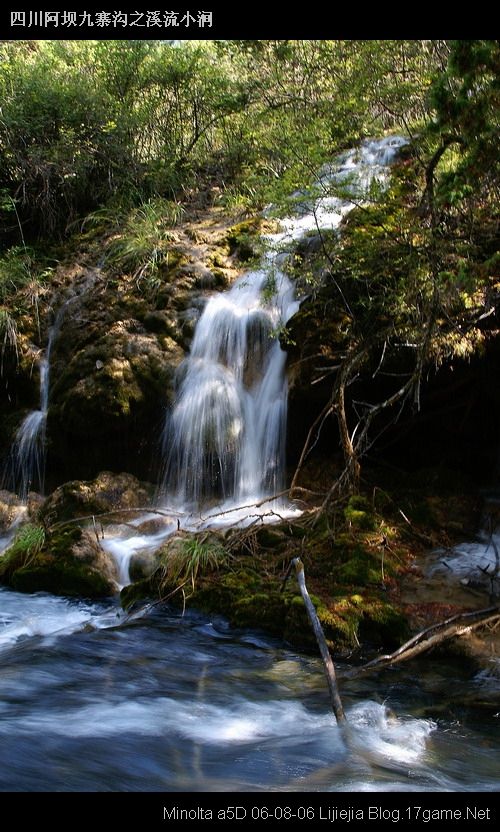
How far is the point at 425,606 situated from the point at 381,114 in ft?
20.5

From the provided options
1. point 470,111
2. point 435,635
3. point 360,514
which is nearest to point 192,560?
point 360,514

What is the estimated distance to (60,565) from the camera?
629 centimetres

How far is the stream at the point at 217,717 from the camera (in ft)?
10.4

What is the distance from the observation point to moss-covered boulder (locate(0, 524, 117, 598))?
20.3 ft

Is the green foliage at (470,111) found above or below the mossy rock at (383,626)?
above

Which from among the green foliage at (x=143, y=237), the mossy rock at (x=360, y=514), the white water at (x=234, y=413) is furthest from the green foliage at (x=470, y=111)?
the green foliage at (x=143, y=237)

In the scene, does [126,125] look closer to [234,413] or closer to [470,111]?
[234,413]

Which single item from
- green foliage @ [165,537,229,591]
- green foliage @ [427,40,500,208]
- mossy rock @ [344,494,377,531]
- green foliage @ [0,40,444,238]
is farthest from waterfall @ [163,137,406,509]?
A: green foliage @ [427,40,500,208]

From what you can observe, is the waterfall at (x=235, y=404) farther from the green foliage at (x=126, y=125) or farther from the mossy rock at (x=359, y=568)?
the green foliage at (x=126, y=125)

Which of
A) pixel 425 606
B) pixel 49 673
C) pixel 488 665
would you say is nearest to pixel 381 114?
pixel 425 606

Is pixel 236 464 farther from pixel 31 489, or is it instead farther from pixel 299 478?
pixel 31 489

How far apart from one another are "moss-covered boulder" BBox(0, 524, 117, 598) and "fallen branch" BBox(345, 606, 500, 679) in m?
2.87

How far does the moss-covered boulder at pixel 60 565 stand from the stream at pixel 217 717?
77cm

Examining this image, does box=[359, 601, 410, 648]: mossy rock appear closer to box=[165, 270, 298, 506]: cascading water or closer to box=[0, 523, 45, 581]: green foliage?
box=[165, 270, 298, 506]: cascading water
